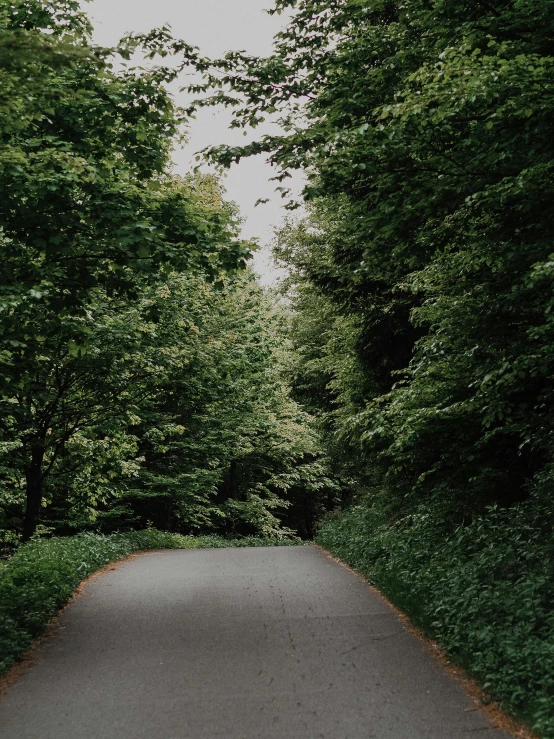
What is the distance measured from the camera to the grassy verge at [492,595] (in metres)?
5.45

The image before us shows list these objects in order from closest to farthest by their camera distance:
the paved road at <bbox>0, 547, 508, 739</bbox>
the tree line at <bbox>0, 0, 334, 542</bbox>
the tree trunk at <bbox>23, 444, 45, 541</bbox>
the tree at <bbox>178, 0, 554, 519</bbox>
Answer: the paved road at <bbox>0, 547, 508, 739</bbox> → the tree at <bbox>178, 0, 554, 519</bbox> → the tree line at <bbox>0, 0, 334, 542</bbox> → the tree trunk at <bbox>23, 444, 45, 541</bbox>

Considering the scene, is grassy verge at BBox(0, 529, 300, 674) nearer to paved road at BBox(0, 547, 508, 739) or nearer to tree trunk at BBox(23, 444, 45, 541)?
paved road at BBox(0, 547, 508, 739)

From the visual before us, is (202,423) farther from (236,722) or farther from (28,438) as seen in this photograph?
(236,722)

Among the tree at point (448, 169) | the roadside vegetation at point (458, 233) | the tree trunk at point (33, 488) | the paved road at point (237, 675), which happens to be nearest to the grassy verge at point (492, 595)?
the roadside vegetation at point (458, 233)

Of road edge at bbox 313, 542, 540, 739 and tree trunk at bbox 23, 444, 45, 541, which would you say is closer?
road edge at bbox 313, 542, 540, 739

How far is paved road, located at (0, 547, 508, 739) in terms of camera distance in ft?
17.6

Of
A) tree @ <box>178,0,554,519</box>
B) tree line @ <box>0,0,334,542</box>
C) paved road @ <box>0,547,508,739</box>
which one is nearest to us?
paved road @ <box>0,547,508,739</box>

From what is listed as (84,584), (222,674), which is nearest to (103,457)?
(84,584)

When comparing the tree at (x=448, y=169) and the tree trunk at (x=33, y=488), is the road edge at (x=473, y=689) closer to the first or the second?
the tree at (x=448, y=169)

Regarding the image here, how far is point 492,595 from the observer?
7.06 metres

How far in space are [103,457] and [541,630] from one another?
13.4 m

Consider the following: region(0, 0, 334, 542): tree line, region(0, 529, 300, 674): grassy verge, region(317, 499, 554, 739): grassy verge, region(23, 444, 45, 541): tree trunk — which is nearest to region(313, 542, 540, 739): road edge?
region(317, 499, 554, 739): grassy verge

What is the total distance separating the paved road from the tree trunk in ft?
18.4

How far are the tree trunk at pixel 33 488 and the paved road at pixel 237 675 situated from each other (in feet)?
18.4
